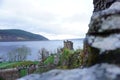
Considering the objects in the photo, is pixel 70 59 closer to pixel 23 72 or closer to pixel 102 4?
pixel 102 4

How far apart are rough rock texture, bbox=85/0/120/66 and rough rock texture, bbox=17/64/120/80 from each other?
0.29ft

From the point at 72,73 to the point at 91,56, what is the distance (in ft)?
0.84

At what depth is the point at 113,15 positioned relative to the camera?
315 centimetres

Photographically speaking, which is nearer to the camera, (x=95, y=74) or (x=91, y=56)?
(x=95, y=74)

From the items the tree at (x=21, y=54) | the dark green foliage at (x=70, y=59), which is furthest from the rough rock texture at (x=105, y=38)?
the tree at (x=21, y=54)

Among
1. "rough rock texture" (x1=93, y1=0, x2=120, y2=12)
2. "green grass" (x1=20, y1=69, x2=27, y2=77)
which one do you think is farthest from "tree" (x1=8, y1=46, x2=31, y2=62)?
"rough rock texture" (x1=93, y1=0, x2=120, y2=12)

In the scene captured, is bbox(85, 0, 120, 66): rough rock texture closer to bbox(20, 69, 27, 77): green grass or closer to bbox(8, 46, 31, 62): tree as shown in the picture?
bbox(20, 69, 27, 77): green grass

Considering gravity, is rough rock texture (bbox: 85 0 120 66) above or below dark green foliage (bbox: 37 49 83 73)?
above

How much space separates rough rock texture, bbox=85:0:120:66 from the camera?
3035 millimetres

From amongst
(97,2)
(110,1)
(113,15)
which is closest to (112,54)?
(113,15)

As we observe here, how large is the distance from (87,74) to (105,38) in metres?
0.39

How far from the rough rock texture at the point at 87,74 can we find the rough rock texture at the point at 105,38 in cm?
9

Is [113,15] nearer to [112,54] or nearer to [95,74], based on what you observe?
[112,54]

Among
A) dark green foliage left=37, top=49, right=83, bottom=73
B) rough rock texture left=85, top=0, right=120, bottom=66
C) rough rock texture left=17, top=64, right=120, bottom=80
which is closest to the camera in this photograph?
rough rock texture left=17, top=64, right=120, bottom=80
